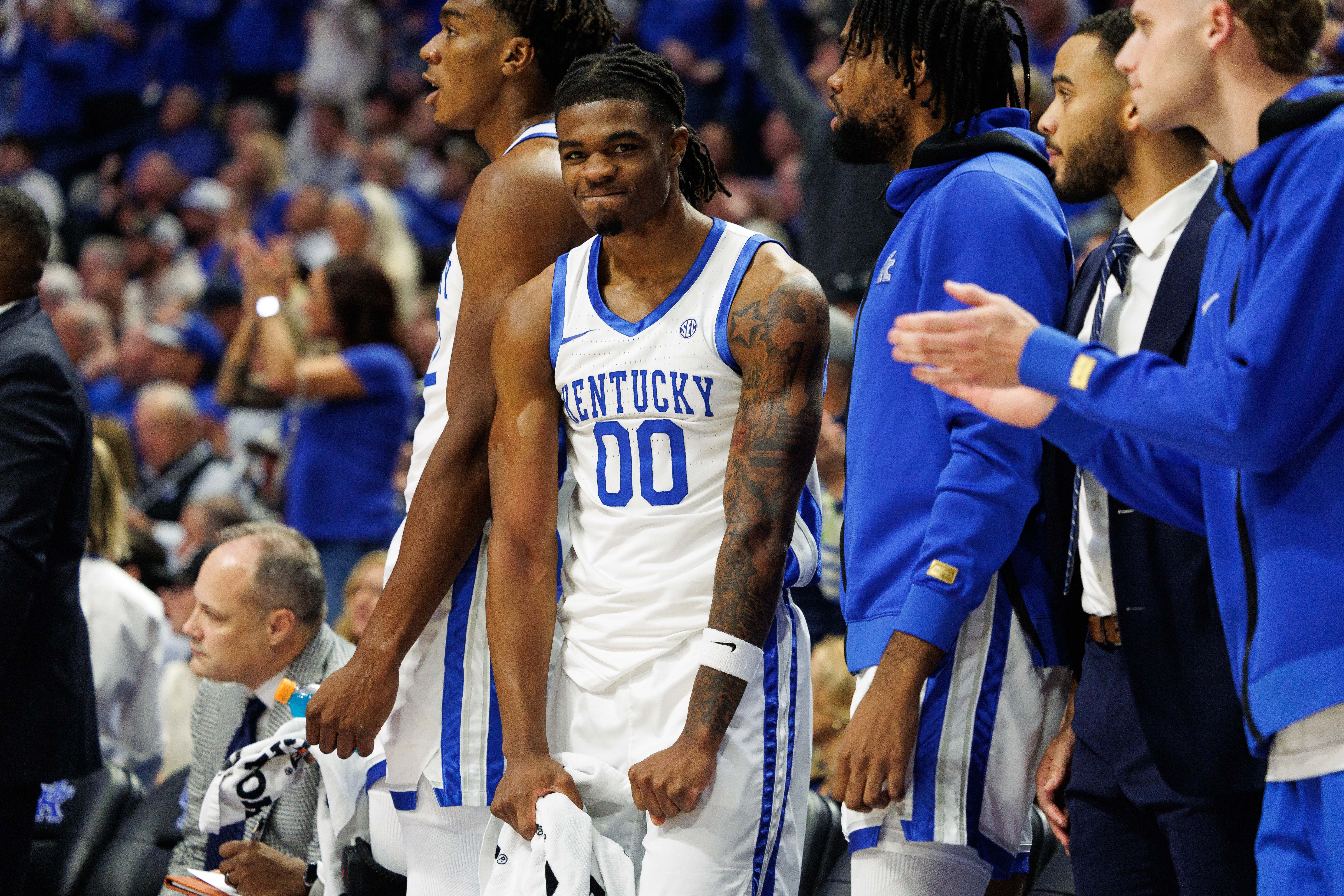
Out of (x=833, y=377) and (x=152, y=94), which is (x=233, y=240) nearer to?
(x=152, y=94)

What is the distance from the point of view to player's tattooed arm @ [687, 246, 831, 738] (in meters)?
2.46

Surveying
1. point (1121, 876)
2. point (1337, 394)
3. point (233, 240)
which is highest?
point (233, 240)

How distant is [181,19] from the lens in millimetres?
12484

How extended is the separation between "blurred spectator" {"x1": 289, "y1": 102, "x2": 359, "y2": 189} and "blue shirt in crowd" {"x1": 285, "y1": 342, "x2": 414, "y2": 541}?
18.6 feet

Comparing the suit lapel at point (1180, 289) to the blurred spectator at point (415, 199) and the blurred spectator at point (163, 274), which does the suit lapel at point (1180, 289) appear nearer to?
the blurred spectator at point (415, 199)

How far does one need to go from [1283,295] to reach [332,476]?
14.5 ft

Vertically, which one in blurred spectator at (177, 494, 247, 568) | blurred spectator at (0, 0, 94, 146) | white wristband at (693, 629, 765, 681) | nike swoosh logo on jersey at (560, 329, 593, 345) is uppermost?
blurred spectator at (0, 0, 94, 146)

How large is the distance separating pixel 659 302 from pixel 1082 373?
1021 millimetres

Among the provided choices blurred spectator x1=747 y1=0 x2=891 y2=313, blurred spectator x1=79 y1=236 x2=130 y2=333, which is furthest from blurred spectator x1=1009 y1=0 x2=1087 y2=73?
blurred spectator x1=79 y1=236 x2=130 y2=333

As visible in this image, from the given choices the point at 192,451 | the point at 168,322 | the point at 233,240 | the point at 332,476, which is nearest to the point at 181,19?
the point at 233,240

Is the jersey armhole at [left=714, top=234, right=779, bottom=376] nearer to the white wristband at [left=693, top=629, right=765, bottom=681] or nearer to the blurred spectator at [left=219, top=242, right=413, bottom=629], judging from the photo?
the white wristband at [left=693, top=629, right=765, bottom=681]

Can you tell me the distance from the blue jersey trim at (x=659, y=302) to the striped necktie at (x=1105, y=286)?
71 centimetres

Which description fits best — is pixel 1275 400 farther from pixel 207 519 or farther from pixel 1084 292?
pixel 207 519

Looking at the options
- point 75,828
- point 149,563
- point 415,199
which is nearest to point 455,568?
point 75,828
